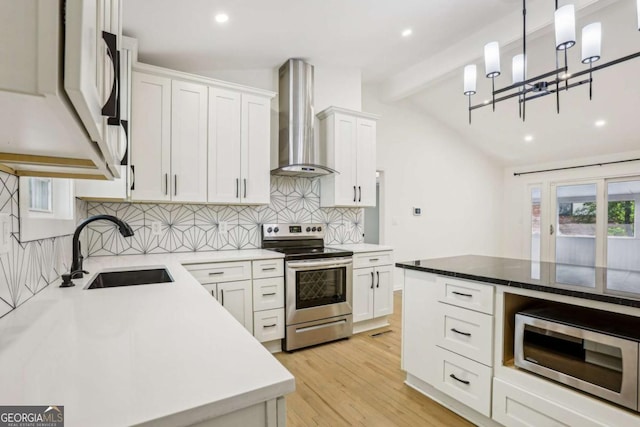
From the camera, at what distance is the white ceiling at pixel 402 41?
8.32 ft

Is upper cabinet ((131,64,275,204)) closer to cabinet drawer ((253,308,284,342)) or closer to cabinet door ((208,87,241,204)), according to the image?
cabinet door ((208,87,241,204))

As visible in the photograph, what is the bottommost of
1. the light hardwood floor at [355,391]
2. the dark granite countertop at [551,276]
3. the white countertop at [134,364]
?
the light hardwood floor at [355,391]

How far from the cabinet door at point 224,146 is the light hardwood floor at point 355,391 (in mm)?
1601

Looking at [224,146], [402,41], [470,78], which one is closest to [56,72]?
[224,146]

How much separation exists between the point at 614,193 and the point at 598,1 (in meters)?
4.21

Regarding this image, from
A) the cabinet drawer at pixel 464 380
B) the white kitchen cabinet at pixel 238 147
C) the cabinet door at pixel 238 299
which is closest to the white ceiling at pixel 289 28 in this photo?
the white kitchen cabinet at pixel 238 147

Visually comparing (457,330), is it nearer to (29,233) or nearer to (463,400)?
(463,400)

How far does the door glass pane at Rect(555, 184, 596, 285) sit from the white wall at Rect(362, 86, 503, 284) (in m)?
1.08

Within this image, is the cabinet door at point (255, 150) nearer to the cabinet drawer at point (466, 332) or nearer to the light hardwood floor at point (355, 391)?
the light hardwood floor at point (355, 391)

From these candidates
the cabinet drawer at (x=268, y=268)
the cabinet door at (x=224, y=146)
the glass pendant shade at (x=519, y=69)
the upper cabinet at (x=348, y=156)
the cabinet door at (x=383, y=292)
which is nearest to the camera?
the glass pendant shade at (x=519, y=69)

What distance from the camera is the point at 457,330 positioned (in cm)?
189

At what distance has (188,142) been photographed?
275cm

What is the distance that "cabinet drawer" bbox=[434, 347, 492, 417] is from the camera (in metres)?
1.74

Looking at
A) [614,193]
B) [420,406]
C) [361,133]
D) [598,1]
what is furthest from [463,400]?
[614,193]
